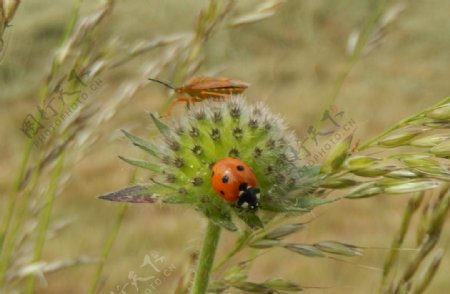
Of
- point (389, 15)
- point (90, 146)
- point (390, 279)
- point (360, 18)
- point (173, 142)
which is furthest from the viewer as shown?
point (360, 18)

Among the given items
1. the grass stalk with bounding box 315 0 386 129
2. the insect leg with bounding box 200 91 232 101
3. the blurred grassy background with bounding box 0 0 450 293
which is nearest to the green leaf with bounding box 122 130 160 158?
the insect leg with bounding box 200 91 232 101

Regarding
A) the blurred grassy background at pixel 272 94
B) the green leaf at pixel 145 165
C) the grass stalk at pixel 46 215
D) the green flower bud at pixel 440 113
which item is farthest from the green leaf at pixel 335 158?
the blurred grassy background at pixel 272 94

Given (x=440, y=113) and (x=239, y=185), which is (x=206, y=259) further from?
(x=440, y=113)

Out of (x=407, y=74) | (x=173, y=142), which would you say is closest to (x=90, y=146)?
(x=173, y=142)

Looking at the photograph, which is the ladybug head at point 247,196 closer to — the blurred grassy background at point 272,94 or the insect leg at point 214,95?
the insect leg at point 214,95

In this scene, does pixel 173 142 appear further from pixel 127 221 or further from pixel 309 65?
pixel 309 65

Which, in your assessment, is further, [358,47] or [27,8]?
[27,8]
